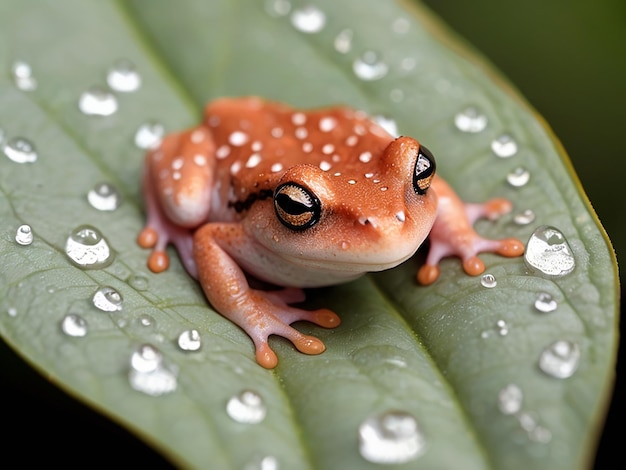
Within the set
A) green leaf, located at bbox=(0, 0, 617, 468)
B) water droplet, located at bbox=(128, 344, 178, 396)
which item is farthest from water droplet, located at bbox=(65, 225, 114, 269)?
water droplet, located at bbox=(128, 344, 178, 396)

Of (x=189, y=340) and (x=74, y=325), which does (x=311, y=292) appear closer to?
(x=189, y=340)

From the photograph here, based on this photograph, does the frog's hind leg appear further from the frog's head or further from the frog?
the frog's head

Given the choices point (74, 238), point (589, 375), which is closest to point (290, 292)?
point (74, 238)

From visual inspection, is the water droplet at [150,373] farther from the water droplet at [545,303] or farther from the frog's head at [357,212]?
the water droplet at [545,303]

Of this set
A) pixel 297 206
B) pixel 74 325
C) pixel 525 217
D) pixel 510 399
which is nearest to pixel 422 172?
pixel 297 206

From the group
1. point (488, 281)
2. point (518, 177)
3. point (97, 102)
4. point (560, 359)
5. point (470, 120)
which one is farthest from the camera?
point (97, 102)

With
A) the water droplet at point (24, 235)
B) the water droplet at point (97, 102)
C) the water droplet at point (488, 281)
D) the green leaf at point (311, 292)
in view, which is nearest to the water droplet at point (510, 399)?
the green leaf at point (311, 292)
